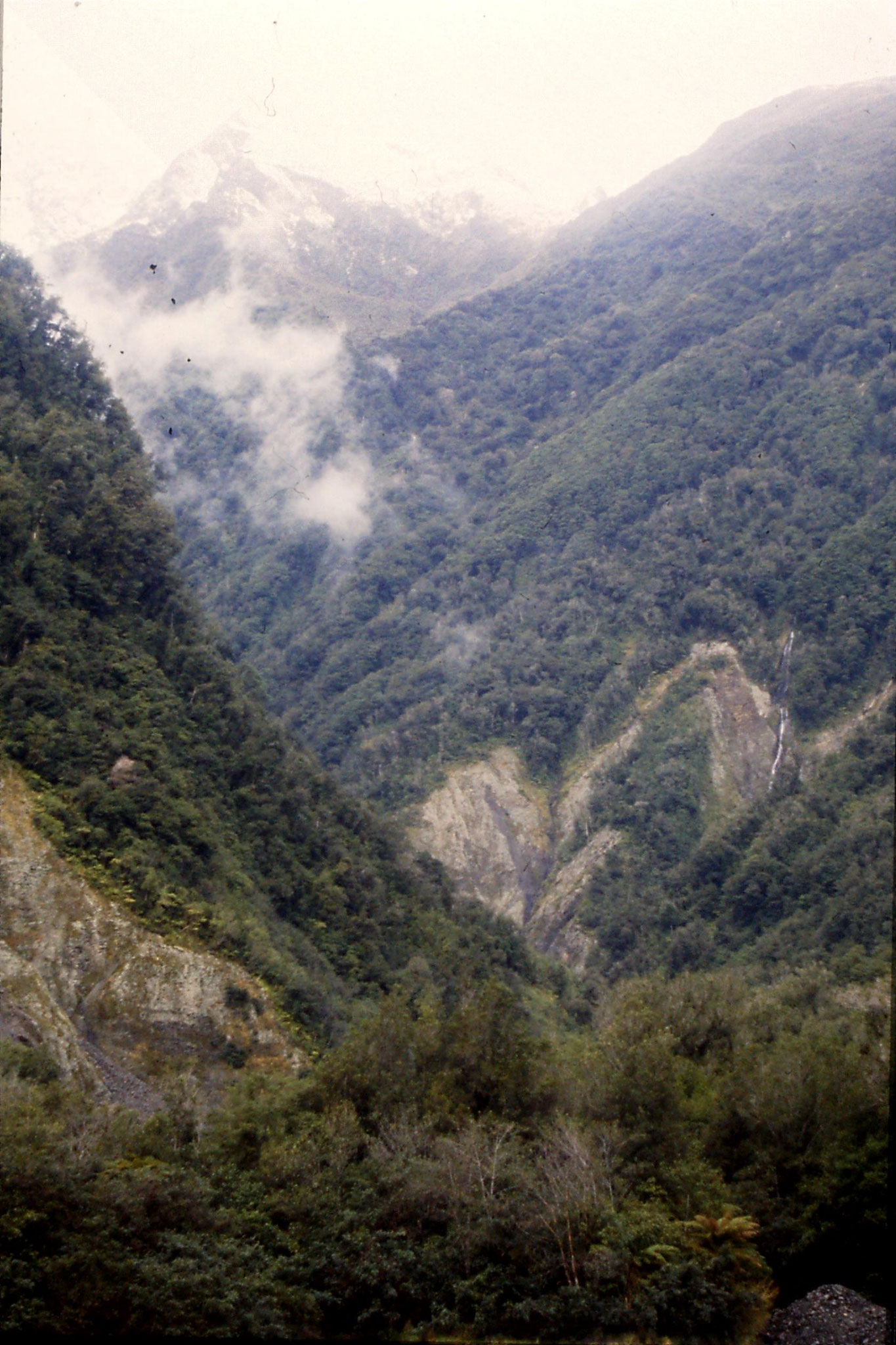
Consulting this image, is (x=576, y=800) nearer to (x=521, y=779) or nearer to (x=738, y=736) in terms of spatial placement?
(x=521, y=779)

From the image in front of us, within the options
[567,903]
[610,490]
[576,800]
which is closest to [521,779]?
→ [576,800]

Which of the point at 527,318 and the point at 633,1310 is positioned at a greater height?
the point at 527,318

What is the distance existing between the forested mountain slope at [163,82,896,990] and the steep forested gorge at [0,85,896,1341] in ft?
1.89

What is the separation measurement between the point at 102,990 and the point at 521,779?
7609cm

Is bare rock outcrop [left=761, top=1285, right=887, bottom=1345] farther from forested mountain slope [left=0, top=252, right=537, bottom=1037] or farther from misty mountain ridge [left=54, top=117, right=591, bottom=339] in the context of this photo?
misty mountain ridge [left=54, top=117, right=591, bottom=339]

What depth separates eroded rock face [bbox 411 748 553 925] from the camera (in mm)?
96250

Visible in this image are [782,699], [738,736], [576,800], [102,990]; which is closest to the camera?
[102,990]

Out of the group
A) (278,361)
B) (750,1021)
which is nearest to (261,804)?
(750,1021)

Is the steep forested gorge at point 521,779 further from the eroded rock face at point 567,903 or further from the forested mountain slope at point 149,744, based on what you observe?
the eroded rock face at point 567,903

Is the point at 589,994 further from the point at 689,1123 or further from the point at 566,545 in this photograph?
the point at 566,545

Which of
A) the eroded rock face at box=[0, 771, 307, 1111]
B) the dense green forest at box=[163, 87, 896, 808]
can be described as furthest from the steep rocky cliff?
the eroded rock face at box=[0, 771, 307, 1111]

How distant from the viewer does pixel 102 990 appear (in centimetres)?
3158

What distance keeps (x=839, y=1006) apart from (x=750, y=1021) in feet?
12.0

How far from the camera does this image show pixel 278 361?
162 m
